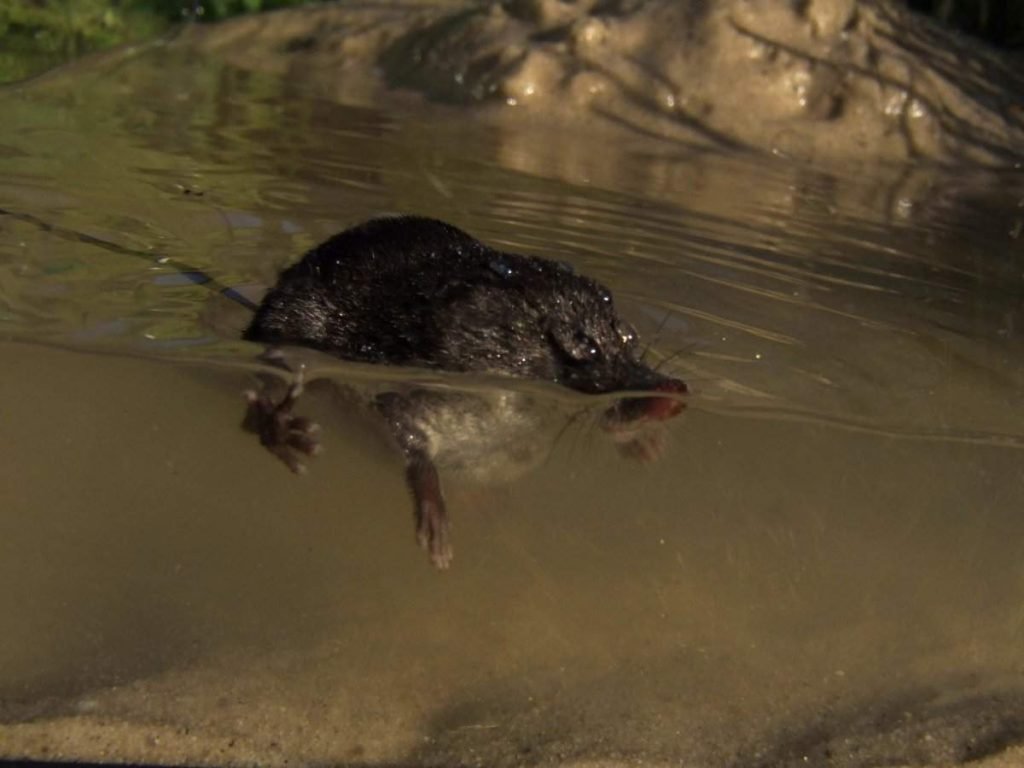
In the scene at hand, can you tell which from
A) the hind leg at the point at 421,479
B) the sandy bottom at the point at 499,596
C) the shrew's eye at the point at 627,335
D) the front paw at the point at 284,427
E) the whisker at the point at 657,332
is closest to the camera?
the sandy bottom at the point at 499,596

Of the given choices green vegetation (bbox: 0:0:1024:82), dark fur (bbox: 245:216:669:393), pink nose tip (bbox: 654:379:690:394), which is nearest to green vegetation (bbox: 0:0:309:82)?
green vegetation (bbox: 0:0:1024:82)

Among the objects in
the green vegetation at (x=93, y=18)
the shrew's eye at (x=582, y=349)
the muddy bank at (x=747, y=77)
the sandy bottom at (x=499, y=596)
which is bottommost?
the sandy bottom at (x=499, y=596)

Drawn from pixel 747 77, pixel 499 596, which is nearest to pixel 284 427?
pixel 499 596

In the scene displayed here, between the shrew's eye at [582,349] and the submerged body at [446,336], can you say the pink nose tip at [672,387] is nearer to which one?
the submerged body at [446,336]

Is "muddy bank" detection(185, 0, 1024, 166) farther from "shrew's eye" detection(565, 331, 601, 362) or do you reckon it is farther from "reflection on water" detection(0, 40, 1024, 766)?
"shrew's eye" detection(565, 331, 601, 362)

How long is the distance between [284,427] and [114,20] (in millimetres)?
7242

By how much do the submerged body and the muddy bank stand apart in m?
4.04

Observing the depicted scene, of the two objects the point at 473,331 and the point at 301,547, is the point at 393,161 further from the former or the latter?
the point at 301,547

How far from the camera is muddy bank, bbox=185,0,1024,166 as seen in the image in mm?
8852

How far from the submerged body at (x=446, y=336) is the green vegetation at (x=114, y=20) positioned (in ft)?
17.7

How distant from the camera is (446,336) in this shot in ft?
16.5

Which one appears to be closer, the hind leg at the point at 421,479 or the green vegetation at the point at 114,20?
the hind leg at the point at 421,479

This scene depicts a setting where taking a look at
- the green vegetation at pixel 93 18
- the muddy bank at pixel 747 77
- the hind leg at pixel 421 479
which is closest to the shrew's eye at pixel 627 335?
the hind leg at pixel 421 479

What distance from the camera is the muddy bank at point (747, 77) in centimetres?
885
